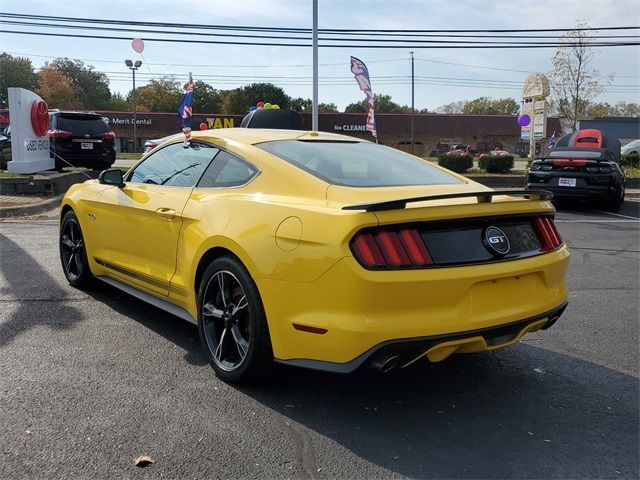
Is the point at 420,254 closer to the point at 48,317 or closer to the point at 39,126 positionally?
the point at 48,317

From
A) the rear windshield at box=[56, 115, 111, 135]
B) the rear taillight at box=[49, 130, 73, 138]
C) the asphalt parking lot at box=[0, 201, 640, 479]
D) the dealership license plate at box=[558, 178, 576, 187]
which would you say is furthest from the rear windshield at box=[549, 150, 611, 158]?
the rear taillight at box=[49, 130, 73, 138]

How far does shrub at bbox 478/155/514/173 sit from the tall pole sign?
170 inches

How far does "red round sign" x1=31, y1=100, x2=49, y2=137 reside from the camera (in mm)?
11945

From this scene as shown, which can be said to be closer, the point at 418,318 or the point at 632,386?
the point at 418,318

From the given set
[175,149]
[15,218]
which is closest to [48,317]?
[175,149]

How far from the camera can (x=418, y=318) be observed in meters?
2.70

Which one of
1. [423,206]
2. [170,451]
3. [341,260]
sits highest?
[423,206]

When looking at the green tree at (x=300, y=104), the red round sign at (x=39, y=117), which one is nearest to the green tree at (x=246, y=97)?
the green tree at (x=300, y=104)

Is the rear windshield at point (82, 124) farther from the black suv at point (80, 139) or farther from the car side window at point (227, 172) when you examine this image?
the car side window at point (227, 172)

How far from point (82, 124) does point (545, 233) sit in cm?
1514

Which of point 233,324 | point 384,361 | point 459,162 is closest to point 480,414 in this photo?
point 384,361

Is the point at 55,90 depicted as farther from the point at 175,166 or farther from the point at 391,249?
the point at 391,249

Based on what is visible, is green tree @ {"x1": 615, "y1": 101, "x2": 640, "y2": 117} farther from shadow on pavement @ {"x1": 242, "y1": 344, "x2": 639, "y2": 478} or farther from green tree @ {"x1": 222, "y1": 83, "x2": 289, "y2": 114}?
shadow on pavement @ {"x1": 242, "y1": 344, "x2": 639, "y2": 478}

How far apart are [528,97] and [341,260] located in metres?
25.9
